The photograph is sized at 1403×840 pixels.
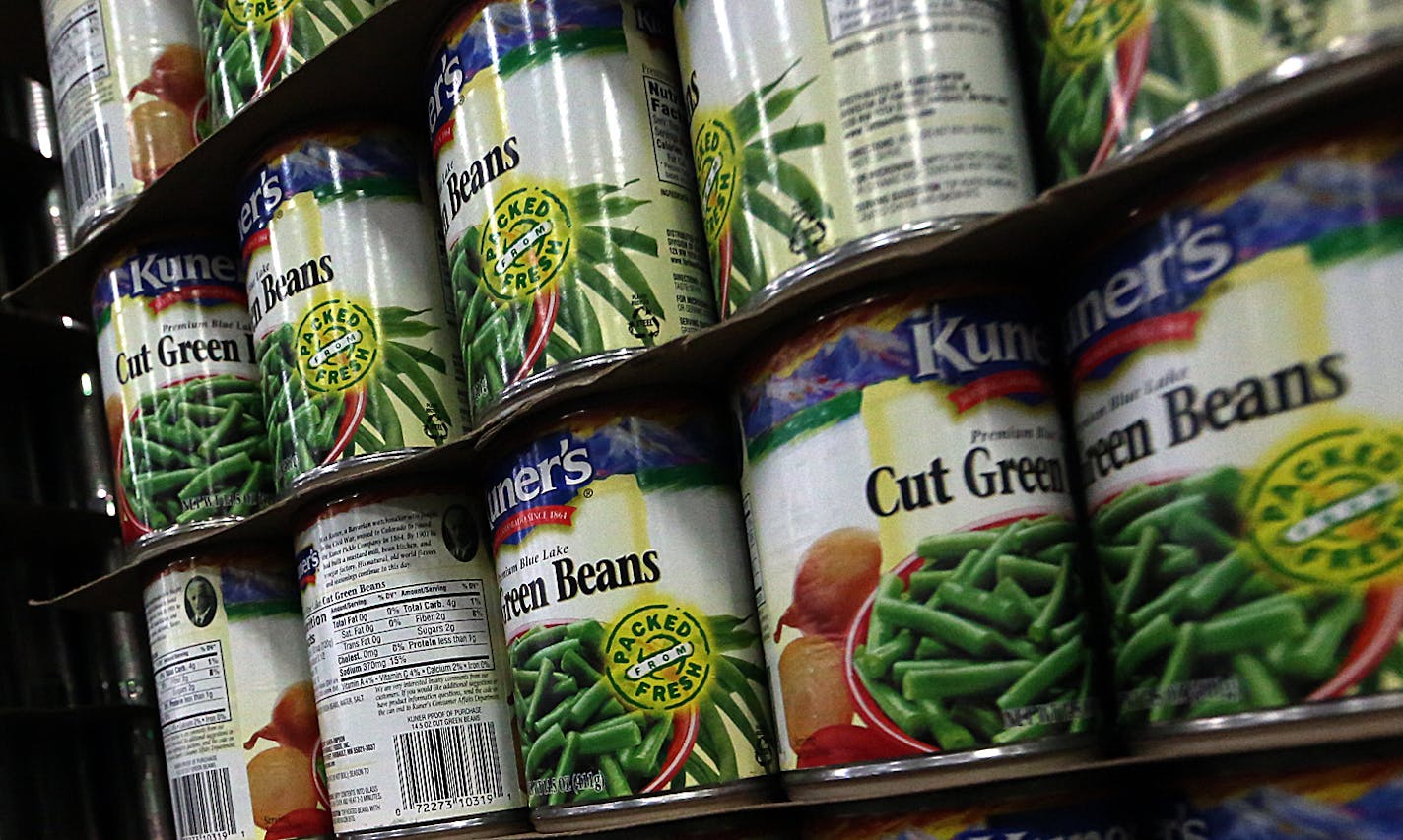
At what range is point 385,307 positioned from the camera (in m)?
1.18

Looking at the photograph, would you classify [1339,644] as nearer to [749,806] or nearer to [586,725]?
[749,806]

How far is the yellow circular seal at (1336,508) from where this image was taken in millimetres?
647

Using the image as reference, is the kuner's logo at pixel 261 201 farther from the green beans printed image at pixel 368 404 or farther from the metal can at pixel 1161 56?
the metal can at pixel 1161 56

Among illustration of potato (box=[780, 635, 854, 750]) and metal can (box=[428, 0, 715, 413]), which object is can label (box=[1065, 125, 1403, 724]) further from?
metal can (box=[428, 0, 715, 413])

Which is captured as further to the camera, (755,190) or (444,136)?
(444,136)

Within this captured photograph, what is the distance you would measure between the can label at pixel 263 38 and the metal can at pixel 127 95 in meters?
0.13

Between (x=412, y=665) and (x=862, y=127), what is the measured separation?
71 centimetres

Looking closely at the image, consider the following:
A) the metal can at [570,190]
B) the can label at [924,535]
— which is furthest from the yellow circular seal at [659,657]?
the metal can at [570,190]

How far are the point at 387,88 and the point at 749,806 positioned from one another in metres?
0.85

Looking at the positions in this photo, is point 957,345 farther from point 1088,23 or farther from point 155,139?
point 155,139

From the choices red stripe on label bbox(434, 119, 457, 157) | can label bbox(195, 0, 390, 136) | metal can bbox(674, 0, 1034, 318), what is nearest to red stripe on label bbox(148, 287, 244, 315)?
can label bbox(195, 0, 390, 136)

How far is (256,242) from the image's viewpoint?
1.25m

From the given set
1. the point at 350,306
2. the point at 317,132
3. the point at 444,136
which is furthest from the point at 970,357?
the point at 317,132

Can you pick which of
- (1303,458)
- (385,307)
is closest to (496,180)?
(385,307)
